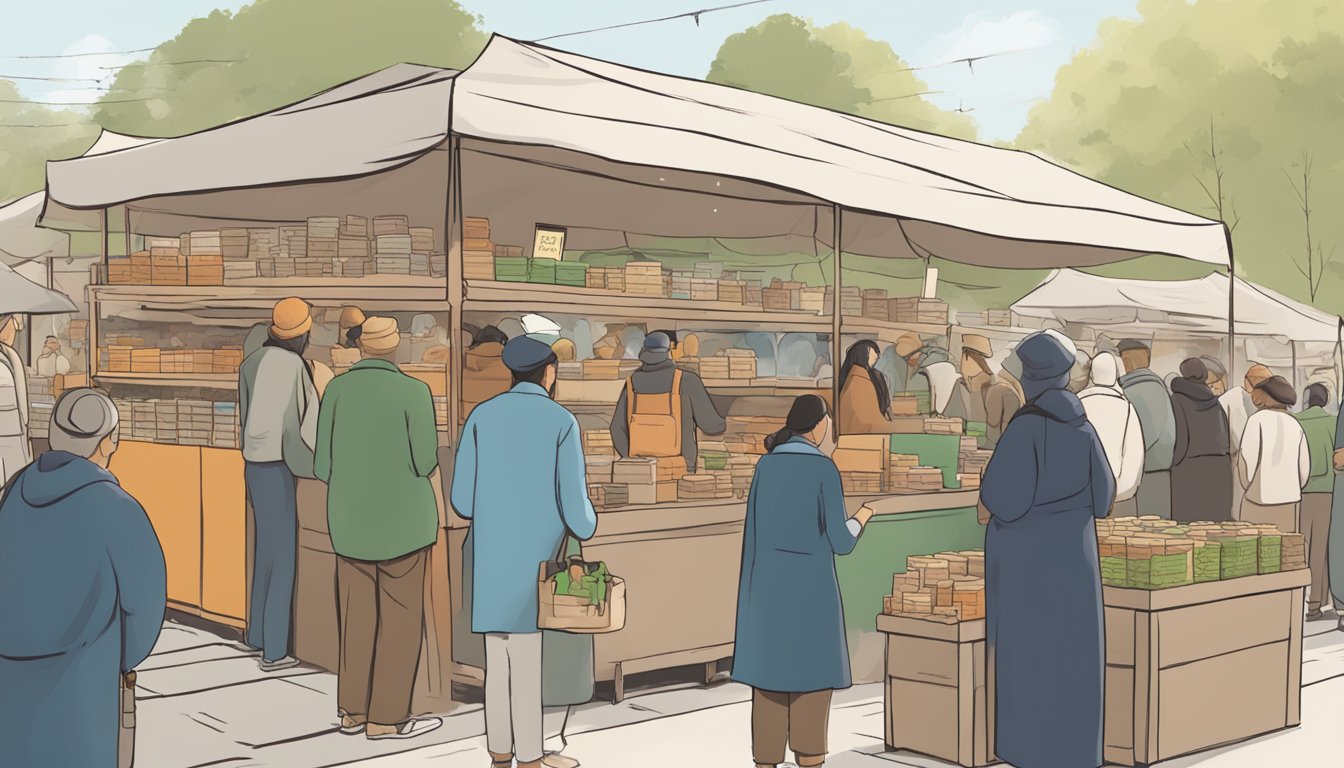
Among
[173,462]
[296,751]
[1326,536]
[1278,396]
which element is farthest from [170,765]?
[1326,536]

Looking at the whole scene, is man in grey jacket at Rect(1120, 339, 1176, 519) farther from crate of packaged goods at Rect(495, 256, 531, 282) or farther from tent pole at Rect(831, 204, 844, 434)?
crate of packaged goods at Rect(495, 256, 531, 282)

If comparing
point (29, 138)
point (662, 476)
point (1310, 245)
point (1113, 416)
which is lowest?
point (662, 476)

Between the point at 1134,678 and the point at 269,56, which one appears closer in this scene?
the point at 1134,678

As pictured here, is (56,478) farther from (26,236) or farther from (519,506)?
(26,236)

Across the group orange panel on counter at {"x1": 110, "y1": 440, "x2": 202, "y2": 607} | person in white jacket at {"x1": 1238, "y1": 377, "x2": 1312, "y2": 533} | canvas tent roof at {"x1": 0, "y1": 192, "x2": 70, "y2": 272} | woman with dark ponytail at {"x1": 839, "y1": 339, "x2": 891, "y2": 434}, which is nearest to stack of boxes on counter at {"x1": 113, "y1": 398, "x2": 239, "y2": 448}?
orange panel on counter at {"x1": 110, "y1": 440, "x2": 202, "y2": 607}

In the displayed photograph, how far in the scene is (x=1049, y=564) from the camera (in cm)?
582

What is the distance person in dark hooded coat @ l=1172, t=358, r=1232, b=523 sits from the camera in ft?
34.3

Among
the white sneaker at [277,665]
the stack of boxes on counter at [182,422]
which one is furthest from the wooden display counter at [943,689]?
the stack of boxes on counter at [182,422]

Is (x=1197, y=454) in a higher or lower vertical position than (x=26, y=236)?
lower

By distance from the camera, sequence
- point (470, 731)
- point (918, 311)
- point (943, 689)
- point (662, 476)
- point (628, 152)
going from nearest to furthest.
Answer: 1. point (943, 689)
2. point (470, 731)
3. point (628, 152)
4. point (662, 476)
5. point (918, 311)

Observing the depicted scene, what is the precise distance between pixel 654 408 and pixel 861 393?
1.56 m

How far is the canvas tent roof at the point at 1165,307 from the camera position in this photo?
19.4 metres

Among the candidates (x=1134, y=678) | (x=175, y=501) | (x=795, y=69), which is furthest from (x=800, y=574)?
(x=795, y=69)

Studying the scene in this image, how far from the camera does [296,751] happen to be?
6520mm
